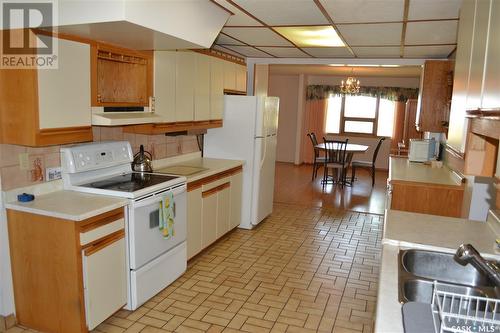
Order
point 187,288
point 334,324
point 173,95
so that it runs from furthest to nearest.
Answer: point 173,95 < point 187,288 < point 334,324

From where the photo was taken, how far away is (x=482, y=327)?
109cm

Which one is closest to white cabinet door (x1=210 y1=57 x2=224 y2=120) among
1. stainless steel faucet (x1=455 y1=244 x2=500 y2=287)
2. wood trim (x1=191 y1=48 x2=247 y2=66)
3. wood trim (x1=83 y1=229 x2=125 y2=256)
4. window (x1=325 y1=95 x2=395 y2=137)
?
wood trim (x1=191 y1=48 x2=247 y2=66)

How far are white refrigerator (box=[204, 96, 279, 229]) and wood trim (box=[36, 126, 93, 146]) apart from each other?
219 centimetres

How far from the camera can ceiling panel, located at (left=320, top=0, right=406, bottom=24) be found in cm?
280

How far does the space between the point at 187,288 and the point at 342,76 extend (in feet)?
25.9

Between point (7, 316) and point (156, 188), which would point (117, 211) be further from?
point (7, 316)

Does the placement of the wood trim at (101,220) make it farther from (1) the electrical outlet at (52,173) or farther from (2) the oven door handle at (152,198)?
(1) the electrical outlet at (52,173)

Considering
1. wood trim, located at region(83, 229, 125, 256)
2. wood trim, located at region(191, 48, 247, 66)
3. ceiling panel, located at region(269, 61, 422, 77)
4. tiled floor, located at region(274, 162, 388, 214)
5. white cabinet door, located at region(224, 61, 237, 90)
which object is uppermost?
ceiling panel, located at region(269, 61, 422, 77)

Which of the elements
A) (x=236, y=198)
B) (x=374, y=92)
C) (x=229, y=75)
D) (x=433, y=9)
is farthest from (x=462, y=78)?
(x=374, y=92)

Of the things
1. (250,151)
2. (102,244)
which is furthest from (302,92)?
(102,244)

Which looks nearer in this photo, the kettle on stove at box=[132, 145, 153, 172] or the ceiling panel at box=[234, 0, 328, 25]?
the ceiling panel at box=[234, 0, 328, 25]

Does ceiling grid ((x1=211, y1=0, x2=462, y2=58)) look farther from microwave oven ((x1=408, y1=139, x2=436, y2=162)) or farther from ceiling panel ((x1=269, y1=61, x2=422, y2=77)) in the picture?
ceiling panel ((x1=269, y1=61, x2=422, y2=77))

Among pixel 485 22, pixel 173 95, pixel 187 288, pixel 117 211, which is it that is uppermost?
pixel 485 22

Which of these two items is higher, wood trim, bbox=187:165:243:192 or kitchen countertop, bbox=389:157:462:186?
kitchen countertop, bbox=389:157:462:186
